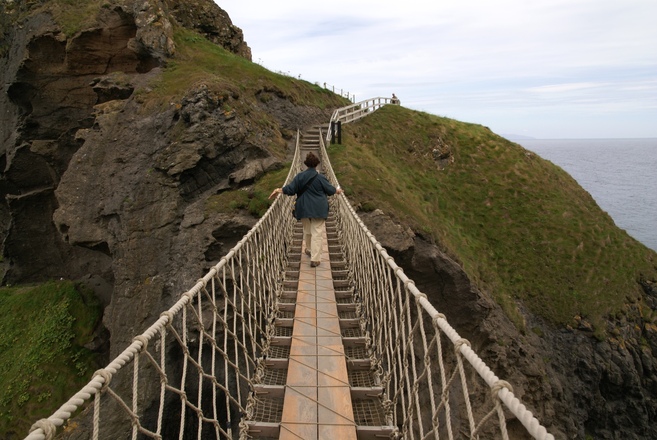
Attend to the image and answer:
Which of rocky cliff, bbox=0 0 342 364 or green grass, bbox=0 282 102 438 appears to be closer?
rocky cliff, bbox=0 0 342 364

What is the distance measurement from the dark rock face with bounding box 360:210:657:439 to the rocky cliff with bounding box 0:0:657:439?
0.05m

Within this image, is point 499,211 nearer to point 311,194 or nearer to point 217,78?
point 217,78

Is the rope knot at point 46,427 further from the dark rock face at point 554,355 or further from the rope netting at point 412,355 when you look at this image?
the dark rock face at point 554,355

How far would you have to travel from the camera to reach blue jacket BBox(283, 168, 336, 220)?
6711 millimetres

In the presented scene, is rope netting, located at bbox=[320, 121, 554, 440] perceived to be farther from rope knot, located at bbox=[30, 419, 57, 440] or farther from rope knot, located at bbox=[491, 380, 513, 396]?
rope knot, located at bbox=[30, 419, 57, 440]

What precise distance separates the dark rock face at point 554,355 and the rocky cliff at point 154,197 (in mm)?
48

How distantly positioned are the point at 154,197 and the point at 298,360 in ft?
28.2

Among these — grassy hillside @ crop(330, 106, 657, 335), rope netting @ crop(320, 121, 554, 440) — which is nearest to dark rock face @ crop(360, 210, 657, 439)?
grassy hillside @ crop(330, 106, 657, 335)

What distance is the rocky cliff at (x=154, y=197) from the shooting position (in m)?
10.2

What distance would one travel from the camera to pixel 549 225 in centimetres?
1892

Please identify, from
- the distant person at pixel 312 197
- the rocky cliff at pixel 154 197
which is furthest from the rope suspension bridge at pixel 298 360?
the rocky cliff at pixel 154 197

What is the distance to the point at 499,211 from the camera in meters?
19.7

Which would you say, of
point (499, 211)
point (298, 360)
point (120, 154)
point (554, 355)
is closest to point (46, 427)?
point (298, 360)

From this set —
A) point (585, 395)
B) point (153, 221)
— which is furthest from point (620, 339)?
point (153, 221)
